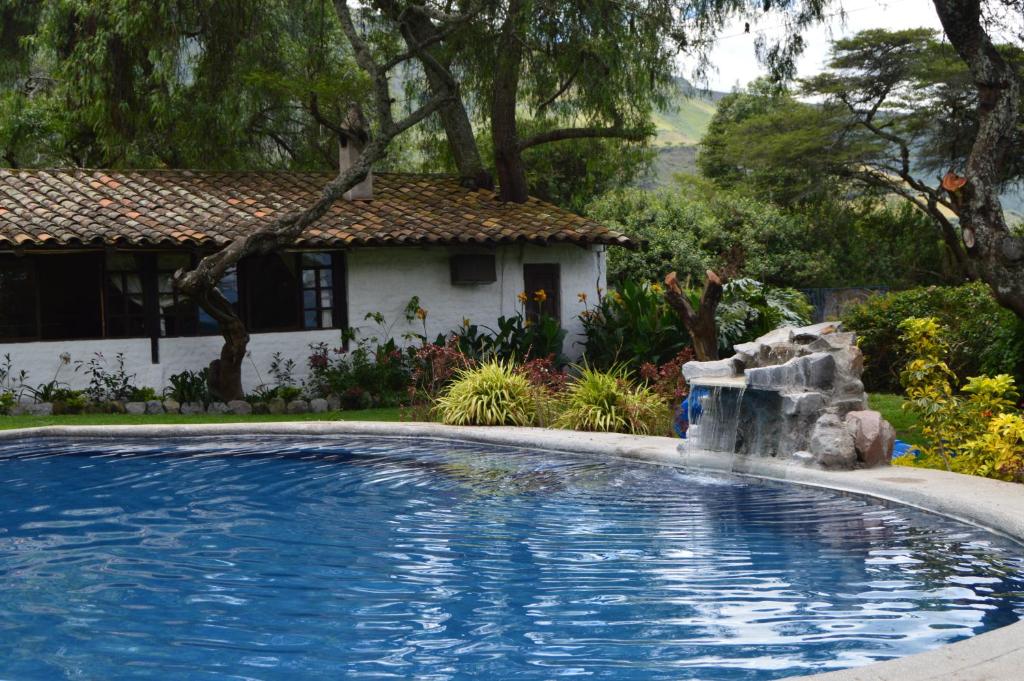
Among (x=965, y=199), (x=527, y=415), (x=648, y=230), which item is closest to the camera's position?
(x=965, y=199)

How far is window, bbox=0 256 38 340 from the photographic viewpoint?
16281mm

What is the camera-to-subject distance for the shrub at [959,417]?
7895 mm

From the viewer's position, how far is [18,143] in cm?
2433

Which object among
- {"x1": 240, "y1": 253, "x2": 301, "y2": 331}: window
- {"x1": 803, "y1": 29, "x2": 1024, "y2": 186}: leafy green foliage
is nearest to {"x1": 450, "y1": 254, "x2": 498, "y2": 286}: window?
{"x1": 240, "y1": 253, "x2": 301, "y2": 331}: window

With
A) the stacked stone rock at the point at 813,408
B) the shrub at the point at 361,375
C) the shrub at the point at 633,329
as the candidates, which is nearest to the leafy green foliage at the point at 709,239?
the shrub at the point at 633,329

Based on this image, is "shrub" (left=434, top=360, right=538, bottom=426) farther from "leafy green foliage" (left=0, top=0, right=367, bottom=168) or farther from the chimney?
"leafy green foliage" (left=0, top=0, right=367, bottom=168)

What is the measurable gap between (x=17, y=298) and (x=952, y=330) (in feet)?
43.0

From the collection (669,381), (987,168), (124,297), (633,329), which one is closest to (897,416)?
(669,381)

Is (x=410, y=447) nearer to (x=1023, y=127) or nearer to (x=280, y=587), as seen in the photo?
(x=280, y=587)

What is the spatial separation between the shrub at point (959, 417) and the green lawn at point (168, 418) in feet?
24.0

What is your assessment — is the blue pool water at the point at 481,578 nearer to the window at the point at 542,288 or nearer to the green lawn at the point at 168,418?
the green lawn at the point at 168,418

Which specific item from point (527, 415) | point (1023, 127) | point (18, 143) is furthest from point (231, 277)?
point (1023, 127)

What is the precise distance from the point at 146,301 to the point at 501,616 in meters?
12.8

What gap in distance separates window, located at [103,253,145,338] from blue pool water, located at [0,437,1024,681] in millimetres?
7502
